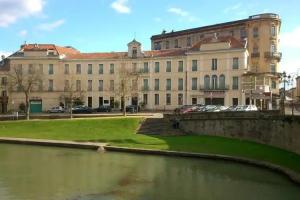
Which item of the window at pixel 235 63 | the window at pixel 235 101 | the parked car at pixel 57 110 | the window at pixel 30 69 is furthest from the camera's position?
the window at pixel 30 69

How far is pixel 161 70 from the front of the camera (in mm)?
91000

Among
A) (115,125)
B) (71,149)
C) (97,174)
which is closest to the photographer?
(97,174)

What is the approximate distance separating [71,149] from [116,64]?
4685cm

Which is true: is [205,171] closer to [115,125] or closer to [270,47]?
[115,125]

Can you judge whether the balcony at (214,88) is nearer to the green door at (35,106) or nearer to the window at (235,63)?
the window at (235,63)

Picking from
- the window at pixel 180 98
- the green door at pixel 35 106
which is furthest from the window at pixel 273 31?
the green door at pixel 35 106

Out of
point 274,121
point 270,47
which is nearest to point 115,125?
point 274,121

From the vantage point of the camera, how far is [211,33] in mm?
107438

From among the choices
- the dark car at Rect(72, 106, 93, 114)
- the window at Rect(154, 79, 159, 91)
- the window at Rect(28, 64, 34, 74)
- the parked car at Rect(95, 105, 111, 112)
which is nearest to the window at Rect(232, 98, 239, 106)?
the window at Rect(154, 79, 159, 91)

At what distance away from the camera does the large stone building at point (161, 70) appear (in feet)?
277

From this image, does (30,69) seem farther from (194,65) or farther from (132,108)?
(194,65)

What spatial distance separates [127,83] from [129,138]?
92.4 feet

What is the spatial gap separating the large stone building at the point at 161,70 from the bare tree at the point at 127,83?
1.48ft

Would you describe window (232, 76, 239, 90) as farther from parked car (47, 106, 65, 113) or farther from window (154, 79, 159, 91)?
parked car (47, 106, 65, 113)
